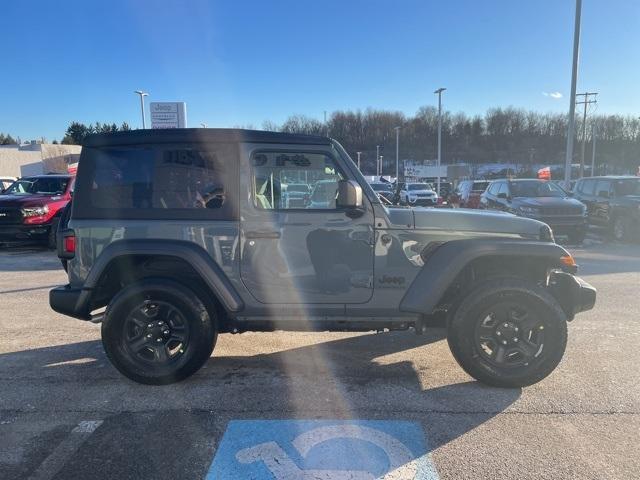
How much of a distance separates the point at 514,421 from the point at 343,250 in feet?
5.76

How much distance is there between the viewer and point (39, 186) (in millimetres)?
12961

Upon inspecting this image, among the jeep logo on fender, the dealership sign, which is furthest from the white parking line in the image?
the dealership sign

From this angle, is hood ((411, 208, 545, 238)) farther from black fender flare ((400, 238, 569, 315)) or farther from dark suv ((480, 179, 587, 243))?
dark suv ((480, 179, 587, 243))

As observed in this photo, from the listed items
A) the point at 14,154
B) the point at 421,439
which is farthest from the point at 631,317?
the point at 14,154

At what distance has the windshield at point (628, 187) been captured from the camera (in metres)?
13.0

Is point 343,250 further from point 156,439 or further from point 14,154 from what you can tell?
point 14,154

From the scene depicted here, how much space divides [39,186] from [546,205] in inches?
537

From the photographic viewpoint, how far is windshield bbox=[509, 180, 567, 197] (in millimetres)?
12836

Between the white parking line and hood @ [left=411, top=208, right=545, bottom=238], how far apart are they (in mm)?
2837

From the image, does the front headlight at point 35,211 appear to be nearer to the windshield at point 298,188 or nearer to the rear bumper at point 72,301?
the rear bumper at point 72,301

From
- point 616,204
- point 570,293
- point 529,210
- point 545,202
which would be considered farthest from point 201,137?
point 616,204

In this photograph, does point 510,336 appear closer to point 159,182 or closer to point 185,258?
point 185,258

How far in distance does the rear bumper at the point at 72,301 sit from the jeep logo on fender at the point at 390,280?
2.43m

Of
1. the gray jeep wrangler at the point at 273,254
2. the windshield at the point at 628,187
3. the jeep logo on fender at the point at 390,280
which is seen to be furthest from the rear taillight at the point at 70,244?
the windshield at the point at 628,187
